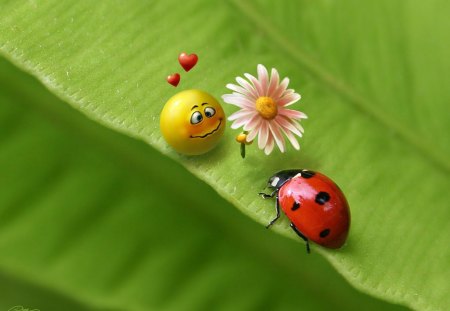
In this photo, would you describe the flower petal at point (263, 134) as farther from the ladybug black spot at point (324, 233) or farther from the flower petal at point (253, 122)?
the ladybug black spot at point (324, 233)

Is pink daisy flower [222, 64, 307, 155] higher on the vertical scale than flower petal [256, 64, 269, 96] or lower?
lower

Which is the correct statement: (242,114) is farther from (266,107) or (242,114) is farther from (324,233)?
(324,233)

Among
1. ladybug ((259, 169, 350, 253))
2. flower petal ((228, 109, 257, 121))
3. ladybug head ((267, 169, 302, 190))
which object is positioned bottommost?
ladybug ((259, 169, 350, 253))

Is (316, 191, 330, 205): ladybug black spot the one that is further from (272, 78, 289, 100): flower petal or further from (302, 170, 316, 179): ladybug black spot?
(272, 78, 289, 100): flower petal

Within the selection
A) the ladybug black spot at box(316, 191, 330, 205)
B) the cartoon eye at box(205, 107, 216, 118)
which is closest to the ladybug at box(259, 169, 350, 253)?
the ladybug black spot at box(316, 191, 330, 205)

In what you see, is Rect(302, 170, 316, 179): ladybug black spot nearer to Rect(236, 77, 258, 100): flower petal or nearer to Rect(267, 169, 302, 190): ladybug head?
Rect(267, 169, 302, 190): ladybug head

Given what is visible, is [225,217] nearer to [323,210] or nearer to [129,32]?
[323,210]

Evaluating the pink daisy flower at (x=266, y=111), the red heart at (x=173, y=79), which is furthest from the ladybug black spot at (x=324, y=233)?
the red heart at (x=173, y=79)
